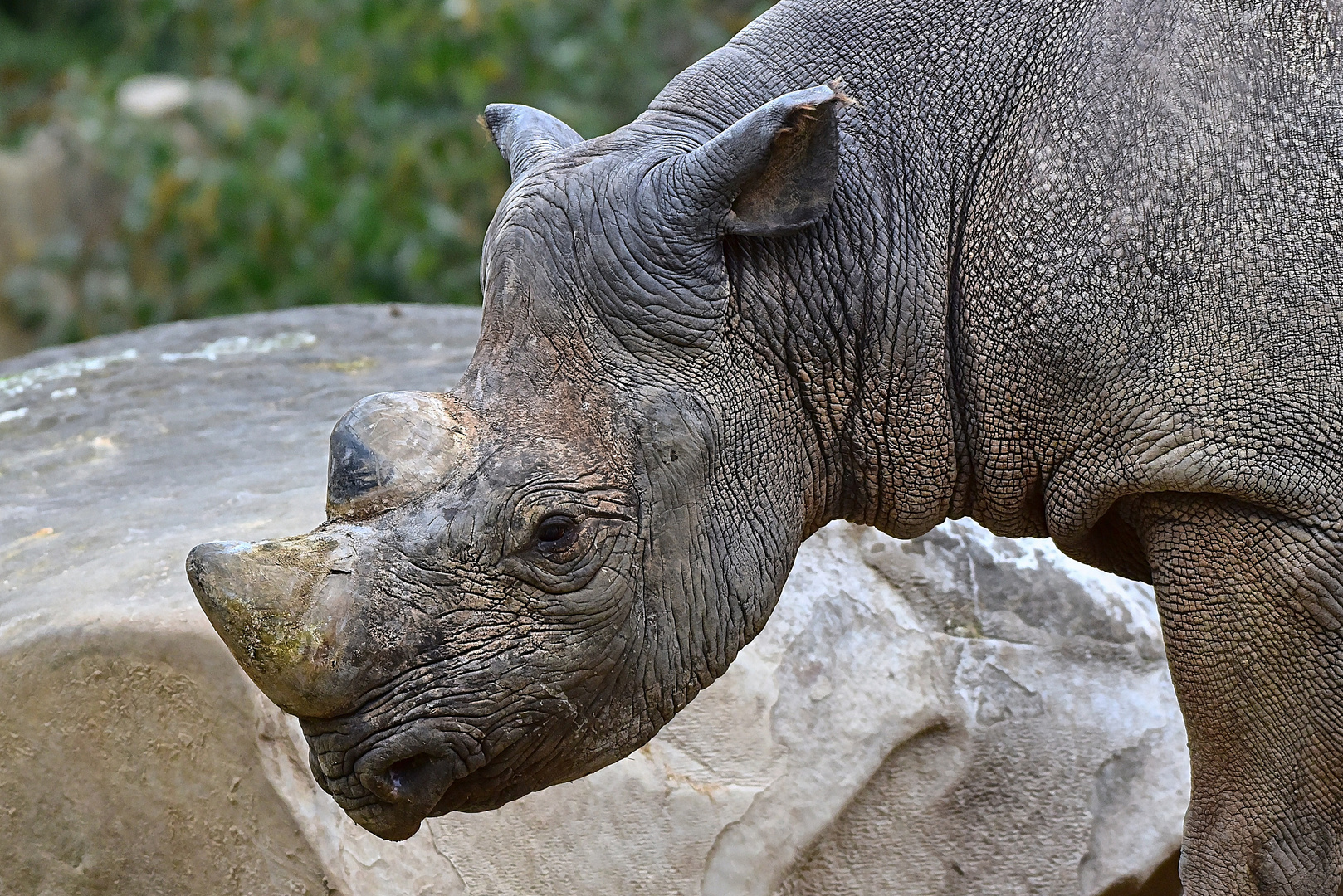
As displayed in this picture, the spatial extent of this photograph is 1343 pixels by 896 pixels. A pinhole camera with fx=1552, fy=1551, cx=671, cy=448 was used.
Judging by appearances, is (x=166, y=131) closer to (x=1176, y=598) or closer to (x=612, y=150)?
(x=612, y=150)

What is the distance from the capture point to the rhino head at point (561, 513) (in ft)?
8.50

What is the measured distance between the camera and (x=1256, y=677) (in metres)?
2.84

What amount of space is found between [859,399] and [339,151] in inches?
300

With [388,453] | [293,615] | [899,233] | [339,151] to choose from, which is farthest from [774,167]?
[339,151]

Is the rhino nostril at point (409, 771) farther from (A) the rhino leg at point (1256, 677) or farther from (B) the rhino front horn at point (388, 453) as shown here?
(A) the rhino leg at point (1256, 677)

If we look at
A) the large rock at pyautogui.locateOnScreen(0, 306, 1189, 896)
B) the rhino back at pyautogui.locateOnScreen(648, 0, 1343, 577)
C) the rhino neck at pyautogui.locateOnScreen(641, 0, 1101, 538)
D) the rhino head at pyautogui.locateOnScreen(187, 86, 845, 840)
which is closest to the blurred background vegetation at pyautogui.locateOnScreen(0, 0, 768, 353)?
the large rock at pyautogui.locateOnScreen(0, 306, 1189, 896)

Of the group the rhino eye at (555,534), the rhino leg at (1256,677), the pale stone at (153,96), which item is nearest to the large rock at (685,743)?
the rhino leg at (1256,677)

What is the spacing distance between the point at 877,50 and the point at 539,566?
1.21 meters

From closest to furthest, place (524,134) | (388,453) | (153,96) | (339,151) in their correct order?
(388,453)
(524,134)
(339,151)
(153,96)

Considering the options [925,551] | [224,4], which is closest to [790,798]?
[925,551]

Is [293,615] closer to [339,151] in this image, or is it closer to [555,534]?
[555,534]

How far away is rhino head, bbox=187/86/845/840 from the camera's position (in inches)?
102

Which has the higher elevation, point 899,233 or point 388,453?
point 899,233

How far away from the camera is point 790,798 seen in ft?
13.1
